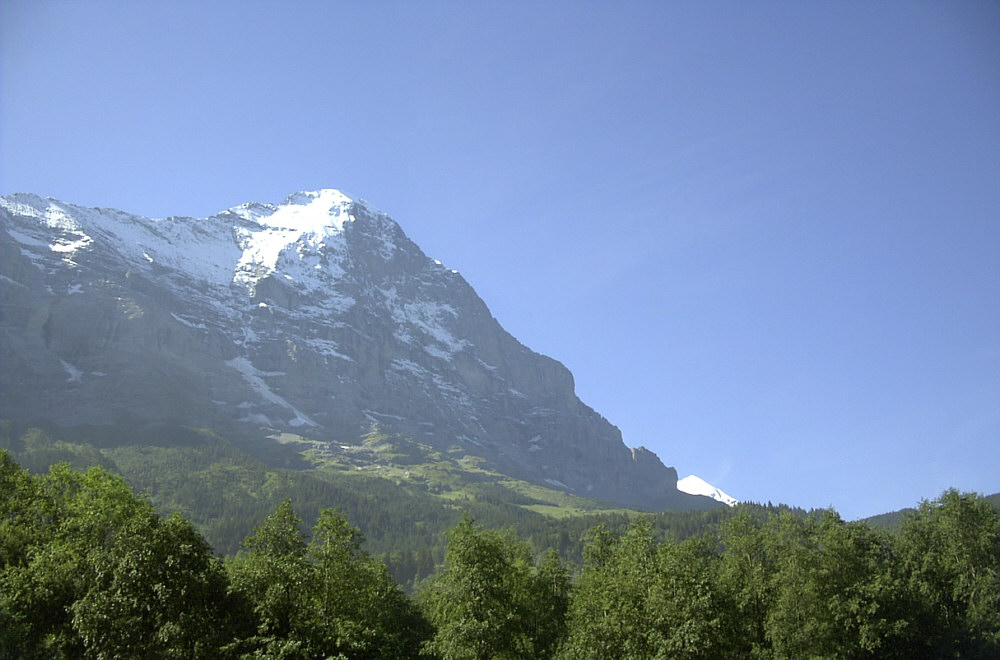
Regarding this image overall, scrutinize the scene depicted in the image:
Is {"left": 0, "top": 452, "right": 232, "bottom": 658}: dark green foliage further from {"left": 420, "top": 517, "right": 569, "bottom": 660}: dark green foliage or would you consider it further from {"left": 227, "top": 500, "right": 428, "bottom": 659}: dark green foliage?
{"left": 420, "top": 517, "right": 569, "bottom": 660}: dark green foliage

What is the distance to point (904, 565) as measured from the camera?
79.6 meters

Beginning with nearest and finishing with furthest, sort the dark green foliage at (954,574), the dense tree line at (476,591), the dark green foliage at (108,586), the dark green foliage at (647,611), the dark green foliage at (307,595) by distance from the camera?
1. the dark green foliage at (108,586)
2. the dense tree line at (476,591)
3. the dark green foliage at (307,595)
4. the dark green foliage at (647,611)
5. the dark green foliage at (954,574)

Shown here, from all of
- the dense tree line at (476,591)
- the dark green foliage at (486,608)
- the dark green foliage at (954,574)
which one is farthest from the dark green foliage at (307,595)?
the dark green foliage at (954,574)

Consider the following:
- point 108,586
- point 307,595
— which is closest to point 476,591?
point 307,595

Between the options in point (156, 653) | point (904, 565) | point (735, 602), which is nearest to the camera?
point (156, 653)

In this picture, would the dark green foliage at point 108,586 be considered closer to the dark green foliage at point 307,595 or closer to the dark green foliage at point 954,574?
the dark green foliage at point 307,595

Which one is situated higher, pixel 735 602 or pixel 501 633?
pixel 735 602

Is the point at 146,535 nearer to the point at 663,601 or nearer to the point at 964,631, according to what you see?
the point at 663,601

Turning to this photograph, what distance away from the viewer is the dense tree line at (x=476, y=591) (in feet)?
149

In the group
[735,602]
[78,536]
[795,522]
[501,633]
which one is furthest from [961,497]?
[78,536]

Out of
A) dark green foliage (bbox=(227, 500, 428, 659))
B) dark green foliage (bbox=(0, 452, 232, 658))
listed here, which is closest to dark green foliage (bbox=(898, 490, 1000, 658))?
dark green foliage (bbox=(227, 500, 428, 659))

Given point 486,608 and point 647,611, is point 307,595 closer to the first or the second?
point 486,608

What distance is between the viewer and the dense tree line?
1793 inches

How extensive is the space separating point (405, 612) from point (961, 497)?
60.6m
